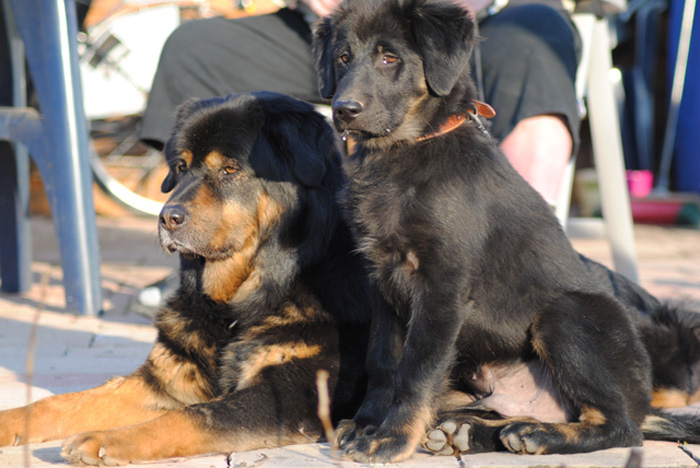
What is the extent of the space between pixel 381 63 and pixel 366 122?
0.22 m

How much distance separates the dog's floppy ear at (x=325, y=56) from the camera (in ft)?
7.95

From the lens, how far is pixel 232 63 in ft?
11.9

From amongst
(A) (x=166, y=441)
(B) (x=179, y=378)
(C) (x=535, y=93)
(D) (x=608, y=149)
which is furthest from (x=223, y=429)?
(D) (x=608, y=149)

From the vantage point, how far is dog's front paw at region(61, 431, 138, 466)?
1.89 metres

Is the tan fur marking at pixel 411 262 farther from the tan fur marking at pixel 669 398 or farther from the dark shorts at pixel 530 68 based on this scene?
the dark shorts at pixel 530 68

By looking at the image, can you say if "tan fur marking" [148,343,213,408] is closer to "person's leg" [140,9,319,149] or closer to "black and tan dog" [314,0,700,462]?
"black and tan dog" [314,0,700,462]

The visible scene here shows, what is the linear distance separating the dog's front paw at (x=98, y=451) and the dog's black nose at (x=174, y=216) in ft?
2.09

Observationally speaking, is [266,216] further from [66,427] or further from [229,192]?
[66,427]

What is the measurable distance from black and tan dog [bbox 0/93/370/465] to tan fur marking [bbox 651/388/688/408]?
98cm

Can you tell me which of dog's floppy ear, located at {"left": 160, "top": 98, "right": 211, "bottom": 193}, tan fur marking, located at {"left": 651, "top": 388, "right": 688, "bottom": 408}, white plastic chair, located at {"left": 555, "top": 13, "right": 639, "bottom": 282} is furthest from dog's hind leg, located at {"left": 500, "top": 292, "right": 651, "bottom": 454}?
white plastic chair, located at {"left": 555, "top": 13, "right": 639, "bottom": 282}

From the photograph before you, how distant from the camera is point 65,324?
11.4 feet

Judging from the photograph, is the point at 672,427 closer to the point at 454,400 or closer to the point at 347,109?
the point at 454,400

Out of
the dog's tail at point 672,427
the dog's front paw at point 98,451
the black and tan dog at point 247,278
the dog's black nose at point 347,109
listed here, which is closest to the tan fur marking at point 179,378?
the black and tan dog at point 247,278

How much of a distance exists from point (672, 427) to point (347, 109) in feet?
4.07
